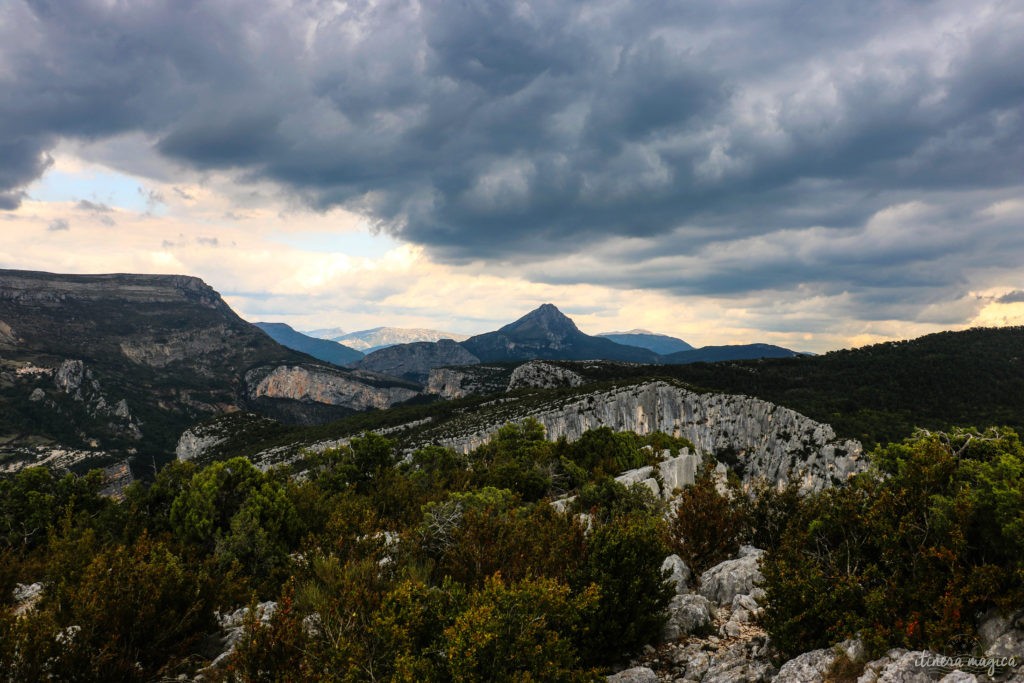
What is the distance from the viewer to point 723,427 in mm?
115625

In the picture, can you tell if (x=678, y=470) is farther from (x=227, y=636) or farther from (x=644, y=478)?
(x=227, y=636)

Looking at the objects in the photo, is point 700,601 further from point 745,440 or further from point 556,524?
point 745,440

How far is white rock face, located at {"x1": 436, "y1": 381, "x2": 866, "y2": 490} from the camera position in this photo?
300 ft

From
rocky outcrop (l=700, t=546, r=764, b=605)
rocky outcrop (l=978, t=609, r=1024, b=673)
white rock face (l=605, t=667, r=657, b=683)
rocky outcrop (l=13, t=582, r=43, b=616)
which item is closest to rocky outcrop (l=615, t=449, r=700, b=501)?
rocky outcrop (l=700, t=546, r=764, b=605)

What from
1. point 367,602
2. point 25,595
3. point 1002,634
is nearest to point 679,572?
point 1002,634

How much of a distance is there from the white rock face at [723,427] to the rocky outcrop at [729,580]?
68.8m

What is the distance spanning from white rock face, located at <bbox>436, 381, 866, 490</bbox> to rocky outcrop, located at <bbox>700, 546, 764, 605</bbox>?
68814 millimetres

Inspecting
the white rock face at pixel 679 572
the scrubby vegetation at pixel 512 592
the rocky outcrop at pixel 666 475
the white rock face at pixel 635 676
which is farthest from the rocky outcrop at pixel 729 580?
the rocky outcrop at pixel 666 475

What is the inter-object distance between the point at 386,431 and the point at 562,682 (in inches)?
5075

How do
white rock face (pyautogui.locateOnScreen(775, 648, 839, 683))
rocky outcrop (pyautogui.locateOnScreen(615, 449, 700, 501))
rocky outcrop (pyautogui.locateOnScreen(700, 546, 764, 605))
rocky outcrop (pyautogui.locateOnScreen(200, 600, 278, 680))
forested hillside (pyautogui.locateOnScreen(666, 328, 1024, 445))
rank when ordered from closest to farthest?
A: white rock face (pyautogui.locateOnScreen(775, 648, 839, 683))
rocky outcrop (pyautogui.locateOnScreen(200, 600, 278, 680))
rocky outcrop (pyautogui.locateOnScreen(700, 546, 764, 605))
rocky outcrop (pyautogui.locateOnScreen(615, 449, 700, 501))
forested hillside (pyautogui.locateOnScreen(666, 328, 1024, 445))

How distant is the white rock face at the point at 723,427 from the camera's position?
91562mm

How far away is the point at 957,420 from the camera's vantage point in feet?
317

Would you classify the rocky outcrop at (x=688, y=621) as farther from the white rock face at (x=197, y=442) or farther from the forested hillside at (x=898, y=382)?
the white rock face at (x=197, y=442)

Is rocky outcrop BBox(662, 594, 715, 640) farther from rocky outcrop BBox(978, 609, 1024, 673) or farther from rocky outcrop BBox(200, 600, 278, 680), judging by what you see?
rocky outcrop BBox(200, 600, 278, 680)
